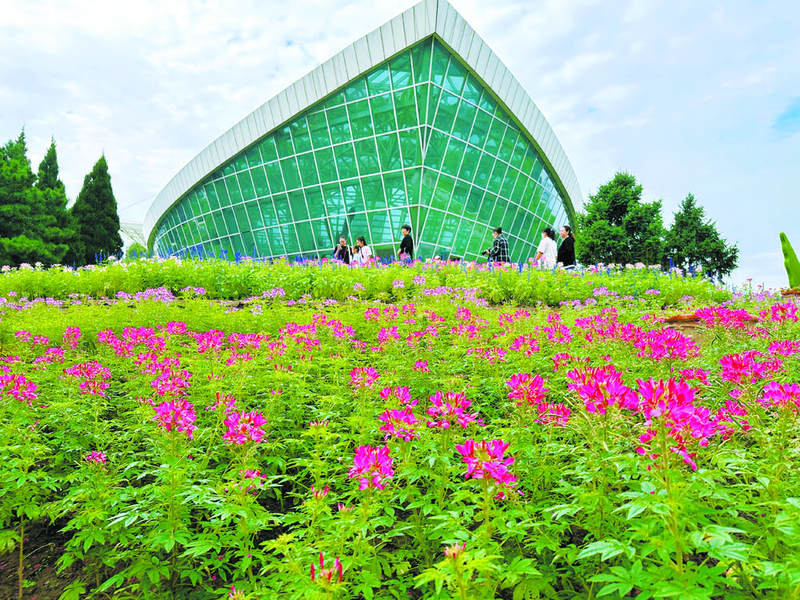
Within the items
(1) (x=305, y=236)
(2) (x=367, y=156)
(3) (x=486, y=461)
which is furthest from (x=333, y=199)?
(3) (x=486, y=461)

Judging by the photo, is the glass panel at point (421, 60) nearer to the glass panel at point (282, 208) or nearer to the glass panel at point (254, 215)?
the glass panel at point (282, 208)

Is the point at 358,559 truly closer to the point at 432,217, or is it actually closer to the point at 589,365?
the point at 589,365

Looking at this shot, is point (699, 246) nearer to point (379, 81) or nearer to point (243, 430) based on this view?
point (379, 81)

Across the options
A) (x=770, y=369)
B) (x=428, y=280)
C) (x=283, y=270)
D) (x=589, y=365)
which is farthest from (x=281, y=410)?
(x=283, y=270)

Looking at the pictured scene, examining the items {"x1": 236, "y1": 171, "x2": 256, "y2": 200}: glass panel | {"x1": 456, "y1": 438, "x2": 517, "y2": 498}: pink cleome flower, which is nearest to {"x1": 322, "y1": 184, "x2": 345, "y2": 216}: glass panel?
{"x1": 236, "y1": 171, "x2": 256, "y2": 200}: glass panel

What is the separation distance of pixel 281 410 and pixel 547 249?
37.2ft

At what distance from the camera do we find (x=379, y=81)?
20.1m

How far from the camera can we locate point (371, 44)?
19.5 metres

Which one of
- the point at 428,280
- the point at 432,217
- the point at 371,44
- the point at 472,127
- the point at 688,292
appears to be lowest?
the point at 688,292

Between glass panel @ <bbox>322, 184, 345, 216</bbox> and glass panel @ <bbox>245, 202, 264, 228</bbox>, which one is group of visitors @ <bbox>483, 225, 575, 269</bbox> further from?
glass panel @ <bbox>245, 202, 264, 228</bbox>

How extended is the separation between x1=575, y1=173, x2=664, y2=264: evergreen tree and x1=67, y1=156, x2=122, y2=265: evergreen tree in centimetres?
3443

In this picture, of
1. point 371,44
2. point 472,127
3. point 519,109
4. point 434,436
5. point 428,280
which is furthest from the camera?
point 519,109

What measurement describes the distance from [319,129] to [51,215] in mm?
23724

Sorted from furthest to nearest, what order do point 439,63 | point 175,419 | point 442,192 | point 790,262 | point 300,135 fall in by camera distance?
point 300,135, point 442,192, point 439,63, point 790,262, point 175,419
